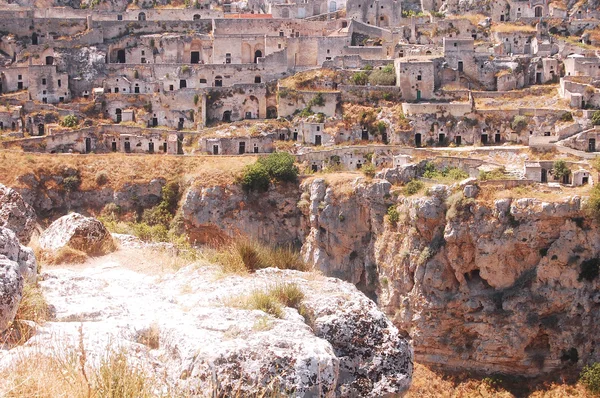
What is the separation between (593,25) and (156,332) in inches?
2054

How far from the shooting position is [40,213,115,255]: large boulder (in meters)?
10.7

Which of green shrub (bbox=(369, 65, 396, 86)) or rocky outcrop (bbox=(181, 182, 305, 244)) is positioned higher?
green shrub (bbox=(369, 65, 396, 86))

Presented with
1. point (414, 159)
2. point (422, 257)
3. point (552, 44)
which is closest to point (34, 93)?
point (414, 159)

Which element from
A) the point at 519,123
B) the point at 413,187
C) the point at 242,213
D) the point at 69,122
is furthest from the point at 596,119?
the point at 69,122

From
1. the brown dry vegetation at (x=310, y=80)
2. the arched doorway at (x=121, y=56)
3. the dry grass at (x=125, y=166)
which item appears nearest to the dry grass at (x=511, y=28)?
the brown dry vegetation at (x=310, y=80)

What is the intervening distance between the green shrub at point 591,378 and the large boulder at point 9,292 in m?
27.4

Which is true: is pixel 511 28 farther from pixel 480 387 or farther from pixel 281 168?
pixel 480 387

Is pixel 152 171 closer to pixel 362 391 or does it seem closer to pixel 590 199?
pixel 590 199

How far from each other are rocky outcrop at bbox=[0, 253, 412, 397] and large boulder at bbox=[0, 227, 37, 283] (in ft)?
0.72

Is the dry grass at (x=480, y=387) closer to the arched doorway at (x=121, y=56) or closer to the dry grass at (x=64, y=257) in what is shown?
the dry grass at (x=64, y=257)

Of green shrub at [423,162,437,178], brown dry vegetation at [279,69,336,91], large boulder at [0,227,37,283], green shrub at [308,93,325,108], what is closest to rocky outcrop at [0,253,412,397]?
large boulder at [0,227,37,283]

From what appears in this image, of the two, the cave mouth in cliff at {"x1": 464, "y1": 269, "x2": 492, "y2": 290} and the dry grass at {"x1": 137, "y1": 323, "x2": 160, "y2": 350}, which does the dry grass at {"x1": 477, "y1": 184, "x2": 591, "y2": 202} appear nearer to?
the cave mouth in cliff at {"x1": 464, "y1": 269, "x2": 492, "y2": 290}

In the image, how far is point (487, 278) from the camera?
32594 millimetres

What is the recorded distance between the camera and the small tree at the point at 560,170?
35.2 metres
